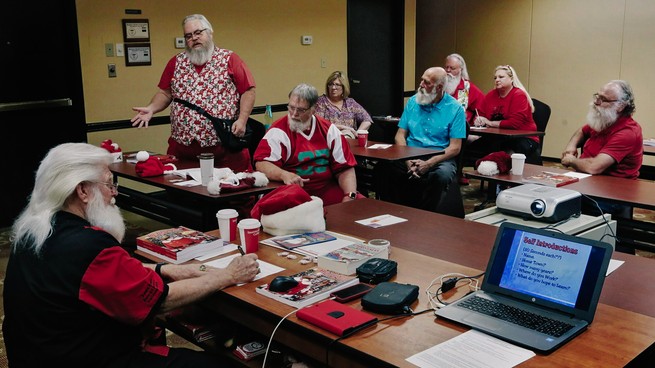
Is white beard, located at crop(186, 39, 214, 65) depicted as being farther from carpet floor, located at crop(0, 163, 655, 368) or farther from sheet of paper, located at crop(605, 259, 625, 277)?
sheet of paper, located at crop(605, 259, 625, 277)

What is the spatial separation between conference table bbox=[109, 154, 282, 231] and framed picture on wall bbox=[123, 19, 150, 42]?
2074mm

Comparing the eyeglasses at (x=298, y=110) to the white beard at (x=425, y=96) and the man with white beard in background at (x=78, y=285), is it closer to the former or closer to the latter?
the white beard at (x=425, y=96)

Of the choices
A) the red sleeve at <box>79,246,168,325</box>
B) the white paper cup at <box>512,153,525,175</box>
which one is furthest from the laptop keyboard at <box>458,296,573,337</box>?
the white paper cup at <box>512,153,525,175</box>

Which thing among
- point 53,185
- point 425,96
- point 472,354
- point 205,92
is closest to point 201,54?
point 205,92

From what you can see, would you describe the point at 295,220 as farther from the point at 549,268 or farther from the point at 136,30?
the point at 136,30

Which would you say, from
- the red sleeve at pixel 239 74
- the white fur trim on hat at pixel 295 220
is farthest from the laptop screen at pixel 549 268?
the red sleeve at pixel 239 74

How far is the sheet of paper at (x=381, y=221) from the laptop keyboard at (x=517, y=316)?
92cm

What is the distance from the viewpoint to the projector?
2850 millimetres

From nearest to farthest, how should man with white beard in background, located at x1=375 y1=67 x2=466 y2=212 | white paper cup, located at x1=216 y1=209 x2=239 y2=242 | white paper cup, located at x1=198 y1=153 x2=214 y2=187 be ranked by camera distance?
1. white paper cup, located at x1=216 y1=209 x2=239 y2=242
2. white paper cup, located at x1=198 y1=153 x2=214 y2=187
3. man with white beard in background, located at x1=375 y1=67 x2=466 y2=212

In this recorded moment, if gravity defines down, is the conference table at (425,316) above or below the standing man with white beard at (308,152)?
below

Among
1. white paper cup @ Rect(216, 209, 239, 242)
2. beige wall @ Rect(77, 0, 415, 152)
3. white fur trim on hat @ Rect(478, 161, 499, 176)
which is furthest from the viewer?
beige wall @ Rect(77, 0, 415, 152)

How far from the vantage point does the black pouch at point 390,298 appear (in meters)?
1.83

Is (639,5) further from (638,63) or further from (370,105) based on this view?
(370,105)

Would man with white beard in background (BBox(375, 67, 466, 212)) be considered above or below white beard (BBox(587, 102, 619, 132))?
below
